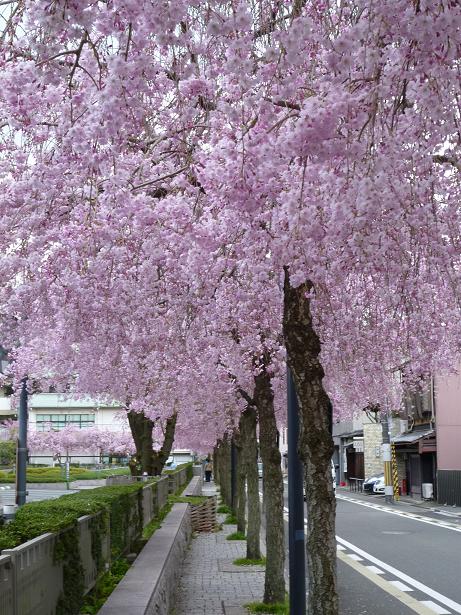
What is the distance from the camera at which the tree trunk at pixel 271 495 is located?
12211 mm

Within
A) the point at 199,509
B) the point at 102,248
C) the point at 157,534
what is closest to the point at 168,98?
the point at 102,248

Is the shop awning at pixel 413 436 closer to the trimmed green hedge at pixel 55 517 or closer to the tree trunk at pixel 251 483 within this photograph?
the tree trunk at pixel 251 483

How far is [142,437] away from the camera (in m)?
30.7

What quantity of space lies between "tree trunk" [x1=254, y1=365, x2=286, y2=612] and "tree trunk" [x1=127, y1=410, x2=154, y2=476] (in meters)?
15.8

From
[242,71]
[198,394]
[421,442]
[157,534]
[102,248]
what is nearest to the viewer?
[242,71]

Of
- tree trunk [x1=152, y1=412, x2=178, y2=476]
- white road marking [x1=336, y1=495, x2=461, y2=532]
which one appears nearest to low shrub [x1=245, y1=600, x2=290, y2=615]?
white road marking [x1=336, y1=495, x2=461, y2=532]

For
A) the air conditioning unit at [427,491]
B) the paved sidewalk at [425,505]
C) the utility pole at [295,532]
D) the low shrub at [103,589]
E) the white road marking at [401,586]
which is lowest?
the paved sidewalk at [425,505]

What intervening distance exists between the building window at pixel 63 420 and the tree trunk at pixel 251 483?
3694 inches

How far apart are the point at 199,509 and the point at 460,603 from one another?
47.9ft

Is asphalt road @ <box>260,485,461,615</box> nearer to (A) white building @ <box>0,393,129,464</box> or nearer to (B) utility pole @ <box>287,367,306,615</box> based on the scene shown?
(B) utility pole @ <box>287,367,306,615</box>

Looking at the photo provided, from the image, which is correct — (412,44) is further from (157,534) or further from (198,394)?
(198,394)

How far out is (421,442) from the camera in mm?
44000

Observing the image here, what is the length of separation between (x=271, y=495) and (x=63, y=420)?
108916 mm

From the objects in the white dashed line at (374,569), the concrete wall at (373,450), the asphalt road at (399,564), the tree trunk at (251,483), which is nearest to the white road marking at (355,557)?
the asphalt road at (399,564)
